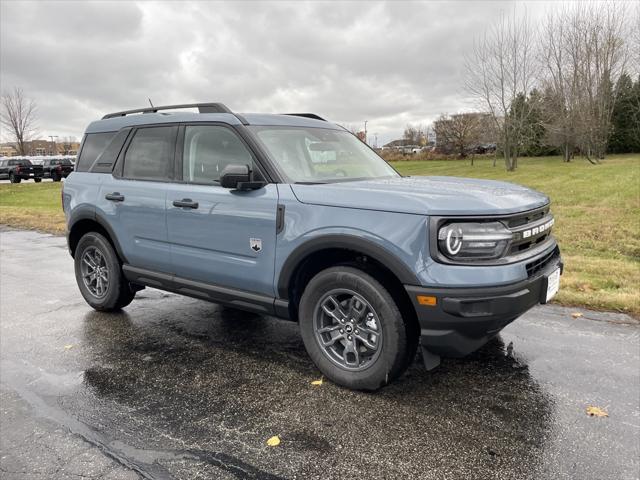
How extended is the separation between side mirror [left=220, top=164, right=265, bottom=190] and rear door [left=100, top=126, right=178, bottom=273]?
0.95 meters

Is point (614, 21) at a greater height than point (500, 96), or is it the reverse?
point (614, 21)

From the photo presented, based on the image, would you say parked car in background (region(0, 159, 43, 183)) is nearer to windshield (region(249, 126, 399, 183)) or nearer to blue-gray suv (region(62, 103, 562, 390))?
blue-gray suv (region(62, 103, 562, 390))

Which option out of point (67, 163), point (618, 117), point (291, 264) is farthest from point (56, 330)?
point (618, 117)

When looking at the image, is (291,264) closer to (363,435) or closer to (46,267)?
(363,435)

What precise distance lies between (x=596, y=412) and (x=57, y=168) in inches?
1516

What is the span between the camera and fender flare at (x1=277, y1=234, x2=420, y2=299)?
9.78 ft

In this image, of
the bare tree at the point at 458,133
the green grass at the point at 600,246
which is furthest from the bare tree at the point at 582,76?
the green grass at the point at 600,246

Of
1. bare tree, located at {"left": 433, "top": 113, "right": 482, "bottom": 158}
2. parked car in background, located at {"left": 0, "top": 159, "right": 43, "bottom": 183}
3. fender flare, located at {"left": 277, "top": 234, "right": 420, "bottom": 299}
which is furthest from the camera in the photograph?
bare tree, located at {"left": 433, "top": 113, "right": 482, "bottom": 158}

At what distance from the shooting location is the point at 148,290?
6.07 meters

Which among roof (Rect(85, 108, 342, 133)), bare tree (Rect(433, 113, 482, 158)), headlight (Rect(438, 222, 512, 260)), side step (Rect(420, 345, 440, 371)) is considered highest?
bare tree (Rect(433, 113, 482, 158))

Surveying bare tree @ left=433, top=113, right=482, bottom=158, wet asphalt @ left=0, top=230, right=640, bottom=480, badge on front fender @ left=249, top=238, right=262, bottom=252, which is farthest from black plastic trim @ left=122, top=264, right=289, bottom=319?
bare tree @ left=433, top=113, right=482, bottom=158

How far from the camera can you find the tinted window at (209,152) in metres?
A: 3.91

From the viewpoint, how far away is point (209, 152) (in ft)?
13.5

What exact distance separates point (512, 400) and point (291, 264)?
5.61ft
